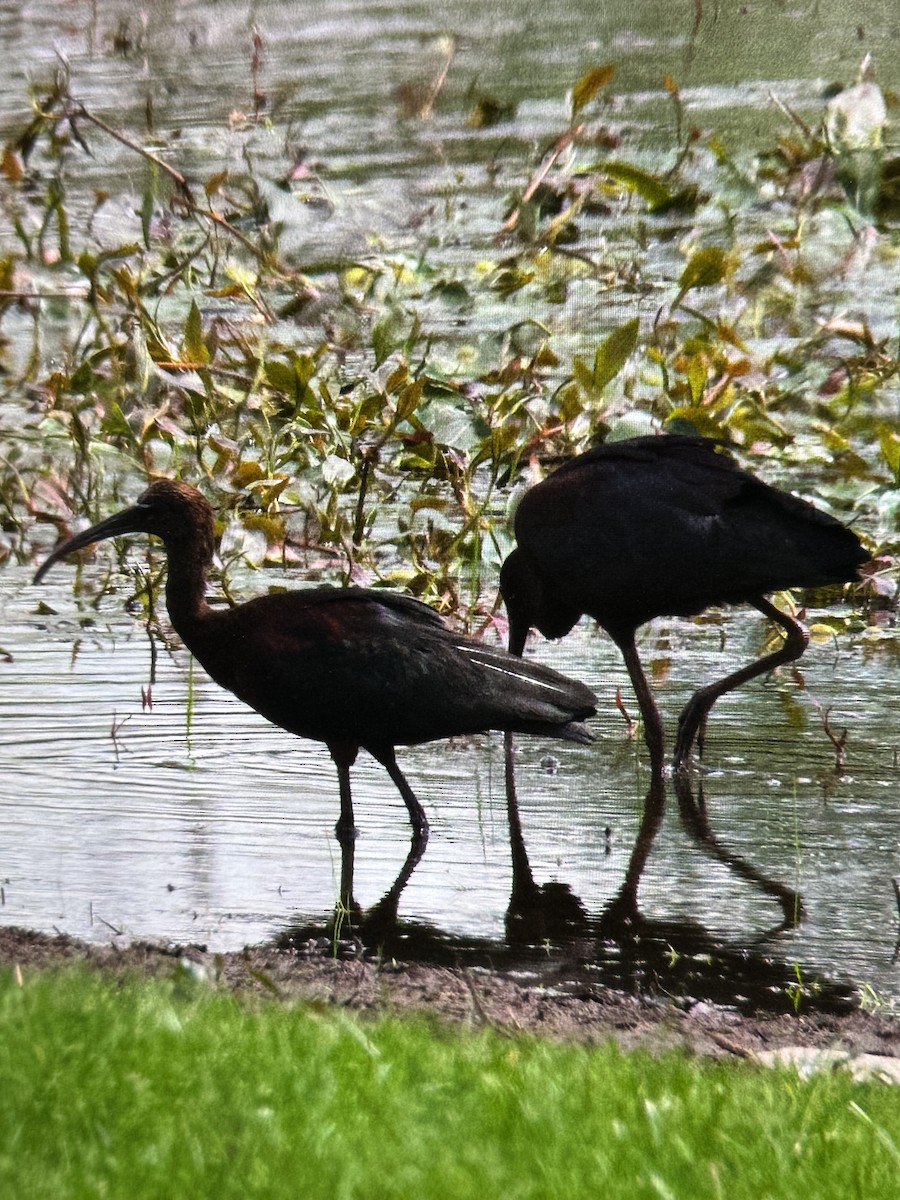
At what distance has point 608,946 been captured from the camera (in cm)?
499

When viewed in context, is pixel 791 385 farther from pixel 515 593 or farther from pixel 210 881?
pixel 210 881

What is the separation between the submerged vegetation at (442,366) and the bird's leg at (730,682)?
2.22 ft

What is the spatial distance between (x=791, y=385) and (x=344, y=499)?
74.6 inches

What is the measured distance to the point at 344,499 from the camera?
8438 millimetres

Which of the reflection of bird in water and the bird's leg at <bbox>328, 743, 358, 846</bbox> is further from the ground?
the reflection of bird in water

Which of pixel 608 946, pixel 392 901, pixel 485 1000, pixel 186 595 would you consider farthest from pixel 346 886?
pixel 186 595

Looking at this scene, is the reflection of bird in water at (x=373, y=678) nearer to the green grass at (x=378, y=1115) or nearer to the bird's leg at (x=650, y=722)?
the bird's leg at (x=650, y=722)

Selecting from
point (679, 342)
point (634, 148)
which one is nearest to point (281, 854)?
point (679, 342)

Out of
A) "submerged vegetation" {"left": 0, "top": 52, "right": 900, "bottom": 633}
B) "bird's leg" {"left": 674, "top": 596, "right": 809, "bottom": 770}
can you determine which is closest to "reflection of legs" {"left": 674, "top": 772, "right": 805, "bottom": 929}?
"bird's leg" {"left": 674, "top": 596, "right": 809, "bottom": 770}

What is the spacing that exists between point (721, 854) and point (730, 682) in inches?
39.4

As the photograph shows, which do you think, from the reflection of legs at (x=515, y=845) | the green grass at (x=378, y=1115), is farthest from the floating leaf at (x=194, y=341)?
the green grass at (x=378, y=1115)

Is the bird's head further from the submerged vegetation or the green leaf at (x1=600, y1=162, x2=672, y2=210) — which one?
the green leaf at (x1=600, y1=162, x2=672, y2=210)

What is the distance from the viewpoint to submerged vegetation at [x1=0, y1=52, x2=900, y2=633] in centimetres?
743

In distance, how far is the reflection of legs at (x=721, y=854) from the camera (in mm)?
5148
